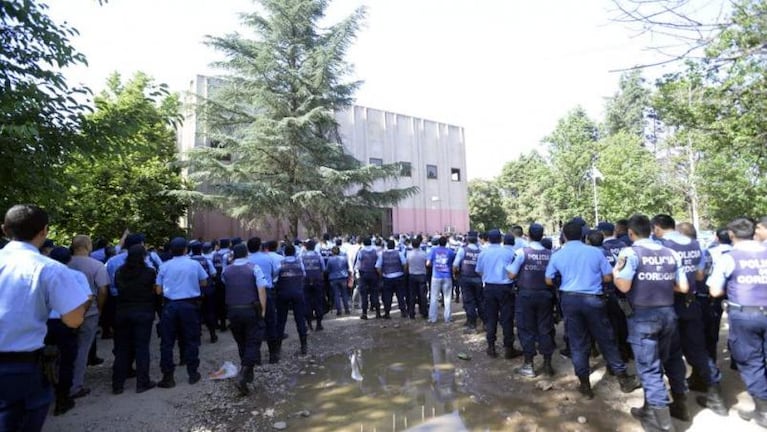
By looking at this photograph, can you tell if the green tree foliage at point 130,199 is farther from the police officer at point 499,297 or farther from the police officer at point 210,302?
the police officer at point 499,297

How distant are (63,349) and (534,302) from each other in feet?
20.7

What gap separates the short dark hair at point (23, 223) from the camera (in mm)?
3006

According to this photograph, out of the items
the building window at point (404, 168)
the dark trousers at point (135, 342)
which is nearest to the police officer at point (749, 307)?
the dark trousers at point (135, 342)

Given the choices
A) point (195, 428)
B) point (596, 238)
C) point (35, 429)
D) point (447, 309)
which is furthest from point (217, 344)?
point (596, 238)

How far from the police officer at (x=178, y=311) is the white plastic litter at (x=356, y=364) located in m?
2.35

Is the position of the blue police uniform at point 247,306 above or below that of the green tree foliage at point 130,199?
below

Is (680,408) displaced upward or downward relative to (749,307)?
downward

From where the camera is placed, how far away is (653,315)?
439cm

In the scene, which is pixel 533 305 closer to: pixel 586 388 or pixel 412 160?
pixel 586 388

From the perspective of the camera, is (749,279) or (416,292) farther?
(416,292)

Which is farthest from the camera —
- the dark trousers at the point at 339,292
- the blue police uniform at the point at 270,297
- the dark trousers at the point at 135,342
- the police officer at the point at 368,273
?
the dark trousers at the point at 339,292

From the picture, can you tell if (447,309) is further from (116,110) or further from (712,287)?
(116,110)

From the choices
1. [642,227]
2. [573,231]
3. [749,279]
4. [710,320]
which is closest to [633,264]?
[642,227]

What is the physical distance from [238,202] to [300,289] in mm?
11024
